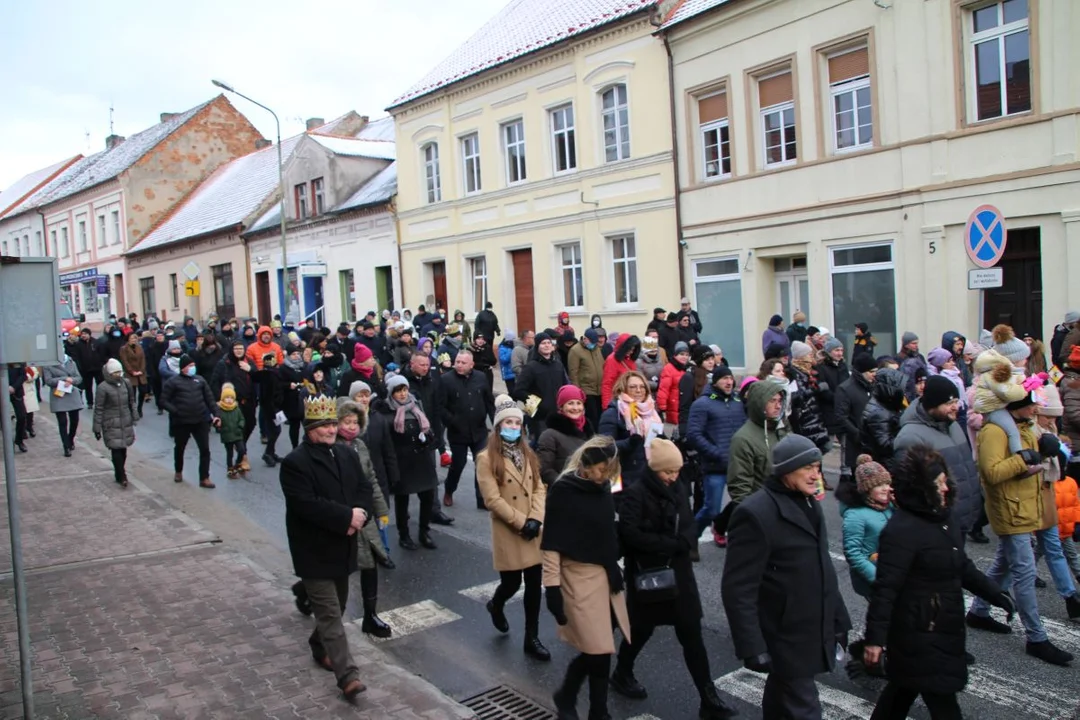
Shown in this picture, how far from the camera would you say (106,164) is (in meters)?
53.2

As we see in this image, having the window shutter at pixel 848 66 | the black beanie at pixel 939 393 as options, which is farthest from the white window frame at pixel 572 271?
the black beanie at pixel 939 393

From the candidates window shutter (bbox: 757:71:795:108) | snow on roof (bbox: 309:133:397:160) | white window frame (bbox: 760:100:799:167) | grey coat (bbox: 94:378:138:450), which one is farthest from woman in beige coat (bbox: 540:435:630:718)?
snow on roof (bbox: 309:133:397:160)

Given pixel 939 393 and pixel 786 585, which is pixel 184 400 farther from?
pixel 786 585

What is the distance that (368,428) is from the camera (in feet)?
28.2

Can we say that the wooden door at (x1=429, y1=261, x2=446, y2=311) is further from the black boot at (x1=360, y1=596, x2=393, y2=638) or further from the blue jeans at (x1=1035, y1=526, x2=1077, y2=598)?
the blue jeans at (x1=1035, y1=526, x2=1077, y2=598)

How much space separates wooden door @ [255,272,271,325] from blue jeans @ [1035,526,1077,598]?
112ft

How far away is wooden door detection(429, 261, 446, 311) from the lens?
28125 millimetres

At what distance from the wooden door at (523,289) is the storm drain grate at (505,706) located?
63.6 feet

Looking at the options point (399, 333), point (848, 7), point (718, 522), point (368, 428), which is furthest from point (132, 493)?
point (848, 7)

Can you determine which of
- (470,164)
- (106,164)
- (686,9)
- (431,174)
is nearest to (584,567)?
(686,9)

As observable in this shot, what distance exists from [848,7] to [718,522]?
13.9 m

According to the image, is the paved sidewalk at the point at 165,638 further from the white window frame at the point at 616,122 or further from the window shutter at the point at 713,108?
the white window frame at the point at 616,122

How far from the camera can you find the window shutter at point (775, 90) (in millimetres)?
18453

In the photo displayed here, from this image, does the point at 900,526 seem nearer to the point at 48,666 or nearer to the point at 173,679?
the point at 173,679
